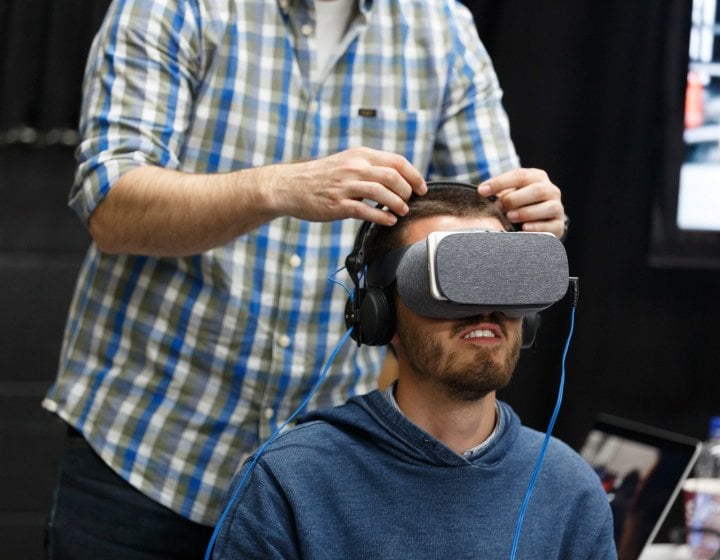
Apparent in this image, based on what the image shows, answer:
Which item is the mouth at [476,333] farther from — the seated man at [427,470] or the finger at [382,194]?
the finger at [382,194]

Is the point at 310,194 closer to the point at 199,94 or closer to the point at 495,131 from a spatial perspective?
the point at 199,94

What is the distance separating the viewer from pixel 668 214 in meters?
3.23

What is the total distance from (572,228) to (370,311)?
201 cm

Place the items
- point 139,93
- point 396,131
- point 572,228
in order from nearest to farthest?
point 139,93 → point 396,131 → point 572,228

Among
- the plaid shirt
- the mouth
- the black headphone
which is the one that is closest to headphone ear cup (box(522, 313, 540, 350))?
the black headphone

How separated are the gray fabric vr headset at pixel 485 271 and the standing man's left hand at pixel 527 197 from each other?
0.50 feet

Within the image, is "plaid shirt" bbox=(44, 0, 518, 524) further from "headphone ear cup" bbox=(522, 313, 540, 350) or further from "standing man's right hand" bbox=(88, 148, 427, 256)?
"headphone ear cup" bbox=(522, 313, 540, 350)

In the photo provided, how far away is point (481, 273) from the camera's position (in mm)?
1407

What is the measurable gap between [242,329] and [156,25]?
0.49 meters

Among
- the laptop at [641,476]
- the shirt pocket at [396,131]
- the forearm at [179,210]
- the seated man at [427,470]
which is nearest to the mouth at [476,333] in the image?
the seated man at [427,470]

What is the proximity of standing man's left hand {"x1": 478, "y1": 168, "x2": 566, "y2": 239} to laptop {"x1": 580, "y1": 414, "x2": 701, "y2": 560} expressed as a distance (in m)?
0.62

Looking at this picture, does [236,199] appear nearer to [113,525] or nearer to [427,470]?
[427,470]

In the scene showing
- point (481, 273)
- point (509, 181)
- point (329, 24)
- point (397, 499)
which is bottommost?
point (397, 499)

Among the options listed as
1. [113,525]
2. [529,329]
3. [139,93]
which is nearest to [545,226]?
[529,329]
